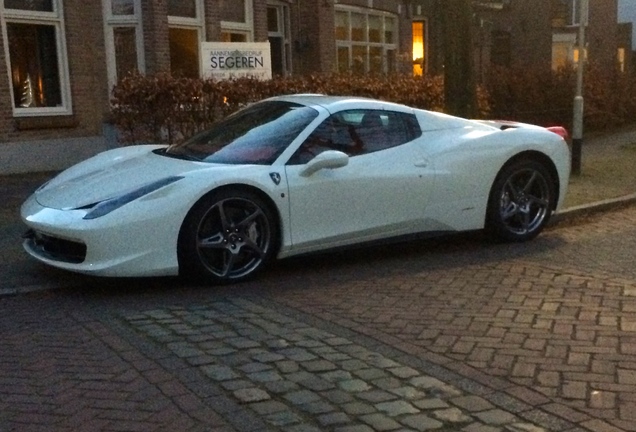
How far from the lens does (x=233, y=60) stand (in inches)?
508

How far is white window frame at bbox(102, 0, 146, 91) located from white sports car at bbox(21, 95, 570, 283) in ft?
25.8

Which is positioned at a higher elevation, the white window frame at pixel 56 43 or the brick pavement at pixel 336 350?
the white window frame at pixel 56 43

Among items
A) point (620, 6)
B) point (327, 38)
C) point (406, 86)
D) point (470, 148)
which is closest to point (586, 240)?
point (470, 148)

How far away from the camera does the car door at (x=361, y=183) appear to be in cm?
657

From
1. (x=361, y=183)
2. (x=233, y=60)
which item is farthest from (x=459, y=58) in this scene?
(x=361, y=183)

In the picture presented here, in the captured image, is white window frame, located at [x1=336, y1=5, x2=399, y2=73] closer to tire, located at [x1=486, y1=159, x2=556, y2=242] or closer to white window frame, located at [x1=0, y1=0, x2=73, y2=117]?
white window frame, located at [x1=0, y1=0, x2=73, y2=117]

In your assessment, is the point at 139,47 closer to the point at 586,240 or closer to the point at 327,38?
the point at 327,38

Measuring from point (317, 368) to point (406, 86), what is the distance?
32.2 feet

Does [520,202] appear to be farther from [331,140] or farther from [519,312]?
[519,312]

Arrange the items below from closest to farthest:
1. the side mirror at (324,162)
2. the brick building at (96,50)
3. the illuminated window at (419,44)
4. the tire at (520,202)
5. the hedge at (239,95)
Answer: the side mirror at (324,162) < the tire at (520,202) < the hedge at (239,95) < the brick building at (96,50) < the illuminated window at (419,44)

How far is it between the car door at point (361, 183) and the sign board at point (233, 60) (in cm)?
556

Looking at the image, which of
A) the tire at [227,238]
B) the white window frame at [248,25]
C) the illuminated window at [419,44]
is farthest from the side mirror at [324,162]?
the illuminated window at [419,44]

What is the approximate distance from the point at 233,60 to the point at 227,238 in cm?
715

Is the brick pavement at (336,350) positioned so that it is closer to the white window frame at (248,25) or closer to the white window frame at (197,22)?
the white window frame at (197,22)
